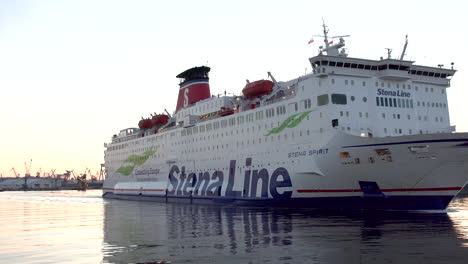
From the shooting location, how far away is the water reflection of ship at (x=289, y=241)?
11922 mm

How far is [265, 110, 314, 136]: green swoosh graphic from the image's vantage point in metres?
29.2

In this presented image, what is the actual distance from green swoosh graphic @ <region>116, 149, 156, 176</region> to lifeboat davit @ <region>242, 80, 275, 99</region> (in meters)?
19.2

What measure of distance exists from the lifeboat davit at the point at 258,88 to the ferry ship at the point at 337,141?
8 cm

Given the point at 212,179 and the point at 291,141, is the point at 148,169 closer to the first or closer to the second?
the point at 212,179

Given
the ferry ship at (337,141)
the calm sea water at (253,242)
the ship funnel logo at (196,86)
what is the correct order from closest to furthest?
the calm sea water at (253,242)
the ferry ship at (337,141)
the ship funnel logo at (196,86)

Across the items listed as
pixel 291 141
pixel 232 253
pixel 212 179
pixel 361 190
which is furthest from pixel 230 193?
pixel 232 253

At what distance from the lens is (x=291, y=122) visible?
1189 inches

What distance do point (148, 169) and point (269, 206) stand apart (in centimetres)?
2404

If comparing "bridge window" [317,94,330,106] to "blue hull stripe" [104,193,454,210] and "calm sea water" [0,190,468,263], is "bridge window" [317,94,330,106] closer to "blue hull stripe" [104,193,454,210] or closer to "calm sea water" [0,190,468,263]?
"blue hull stripe" [104,193,454,210]

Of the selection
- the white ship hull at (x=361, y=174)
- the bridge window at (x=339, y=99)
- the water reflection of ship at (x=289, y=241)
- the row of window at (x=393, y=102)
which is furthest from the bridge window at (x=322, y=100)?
the water reflection of ship at (x=289, y=241)

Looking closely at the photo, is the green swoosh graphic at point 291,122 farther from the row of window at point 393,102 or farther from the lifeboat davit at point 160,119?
the lifeboat davit at point 160,119

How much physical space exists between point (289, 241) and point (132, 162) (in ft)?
145

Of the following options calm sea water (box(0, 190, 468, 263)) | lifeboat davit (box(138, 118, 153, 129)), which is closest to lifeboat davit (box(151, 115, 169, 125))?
lifeboat davit (box(138, 118, 153, 129))

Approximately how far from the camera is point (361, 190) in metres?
25.9
